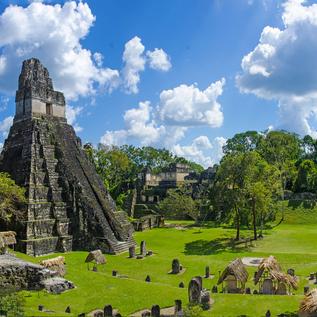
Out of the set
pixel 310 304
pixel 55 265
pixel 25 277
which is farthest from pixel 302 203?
pixel 25 277

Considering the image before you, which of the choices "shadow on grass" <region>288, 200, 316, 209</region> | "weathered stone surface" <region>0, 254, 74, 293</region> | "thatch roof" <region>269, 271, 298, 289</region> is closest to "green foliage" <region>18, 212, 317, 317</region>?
"weathered stone surface" <region>0, 254, 74, 293</region>

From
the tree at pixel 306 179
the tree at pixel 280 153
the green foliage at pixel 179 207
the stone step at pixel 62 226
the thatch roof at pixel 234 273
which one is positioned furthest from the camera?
the tree at pixel 280 153

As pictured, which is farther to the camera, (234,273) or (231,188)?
(231,188)

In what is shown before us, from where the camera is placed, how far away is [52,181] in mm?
35375

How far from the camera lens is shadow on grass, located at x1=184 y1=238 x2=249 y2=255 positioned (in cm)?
3472

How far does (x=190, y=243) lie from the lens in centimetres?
3862

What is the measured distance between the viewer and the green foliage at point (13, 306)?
13805 mm

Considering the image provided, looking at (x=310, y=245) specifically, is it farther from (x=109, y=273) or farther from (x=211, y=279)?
(x=109, y=273)

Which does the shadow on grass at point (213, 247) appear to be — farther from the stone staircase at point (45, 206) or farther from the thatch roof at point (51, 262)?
the thatch roof at point (51, 262)

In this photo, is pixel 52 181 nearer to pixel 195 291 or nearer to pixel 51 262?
pixel 51 262

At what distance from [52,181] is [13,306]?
850 inches

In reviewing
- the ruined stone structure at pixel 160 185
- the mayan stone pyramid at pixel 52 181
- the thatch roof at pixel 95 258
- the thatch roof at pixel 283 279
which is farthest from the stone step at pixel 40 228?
the ruined stone structure at pixel 160 185

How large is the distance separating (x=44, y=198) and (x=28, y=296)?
16.6 meters

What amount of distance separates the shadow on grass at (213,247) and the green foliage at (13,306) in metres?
20.9
